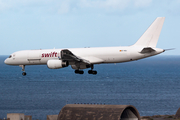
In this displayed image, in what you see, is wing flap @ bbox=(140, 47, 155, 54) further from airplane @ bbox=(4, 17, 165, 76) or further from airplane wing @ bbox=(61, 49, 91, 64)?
airplane wing @ bbox=(61, 49, 91, 64)

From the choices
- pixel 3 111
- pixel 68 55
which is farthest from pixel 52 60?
pixel 3 111

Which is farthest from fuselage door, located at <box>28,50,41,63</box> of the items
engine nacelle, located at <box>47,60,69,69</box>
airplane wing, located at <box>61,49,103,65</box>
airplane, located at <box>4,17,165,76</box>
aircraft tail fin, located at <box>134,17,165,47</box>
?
aircraft tail fin, located at <box>134,17,165,47</box>

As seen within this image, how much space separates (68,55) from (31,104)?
136554 mm

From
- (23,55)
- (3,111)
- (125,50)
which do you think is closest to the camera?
(125,50)

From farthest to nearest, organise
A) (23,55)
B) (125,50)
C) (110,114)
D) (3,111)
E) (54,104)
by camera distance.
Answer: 1. (54,104)
2. (3,111)
3. (110,114)
4. (23,55)
5. (125,50)

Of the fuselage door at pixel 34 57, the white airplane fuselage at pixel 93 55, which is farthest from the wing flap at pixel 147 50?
the fuselage door at pixel 34 57

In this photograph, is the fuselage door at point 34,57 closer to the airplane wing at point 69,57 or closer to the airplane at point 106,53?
the airplane at point 106,53

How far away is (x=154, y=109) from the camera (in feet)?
600

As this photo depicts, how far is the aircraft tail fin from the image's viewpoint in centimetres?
6556

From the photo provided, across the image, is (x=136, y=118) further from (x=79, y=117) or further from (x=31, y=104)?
(x=31, y=104)

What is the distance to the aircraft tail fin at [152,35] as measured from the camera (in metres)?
65.6

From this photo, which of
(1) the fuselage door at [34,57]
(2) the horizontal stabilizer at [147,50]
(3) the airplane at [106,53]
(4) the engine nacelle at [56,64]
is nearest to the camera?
(2) the horizontal stabilizer at [147,50]

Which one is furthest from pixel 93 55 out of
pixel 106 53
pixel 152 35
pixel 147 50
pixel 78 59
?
pixel 152 35

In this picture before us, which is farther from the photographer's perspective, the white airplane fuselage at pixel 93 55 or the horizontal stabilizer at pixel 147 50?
the white airplane fuselage at pixel 93 55
